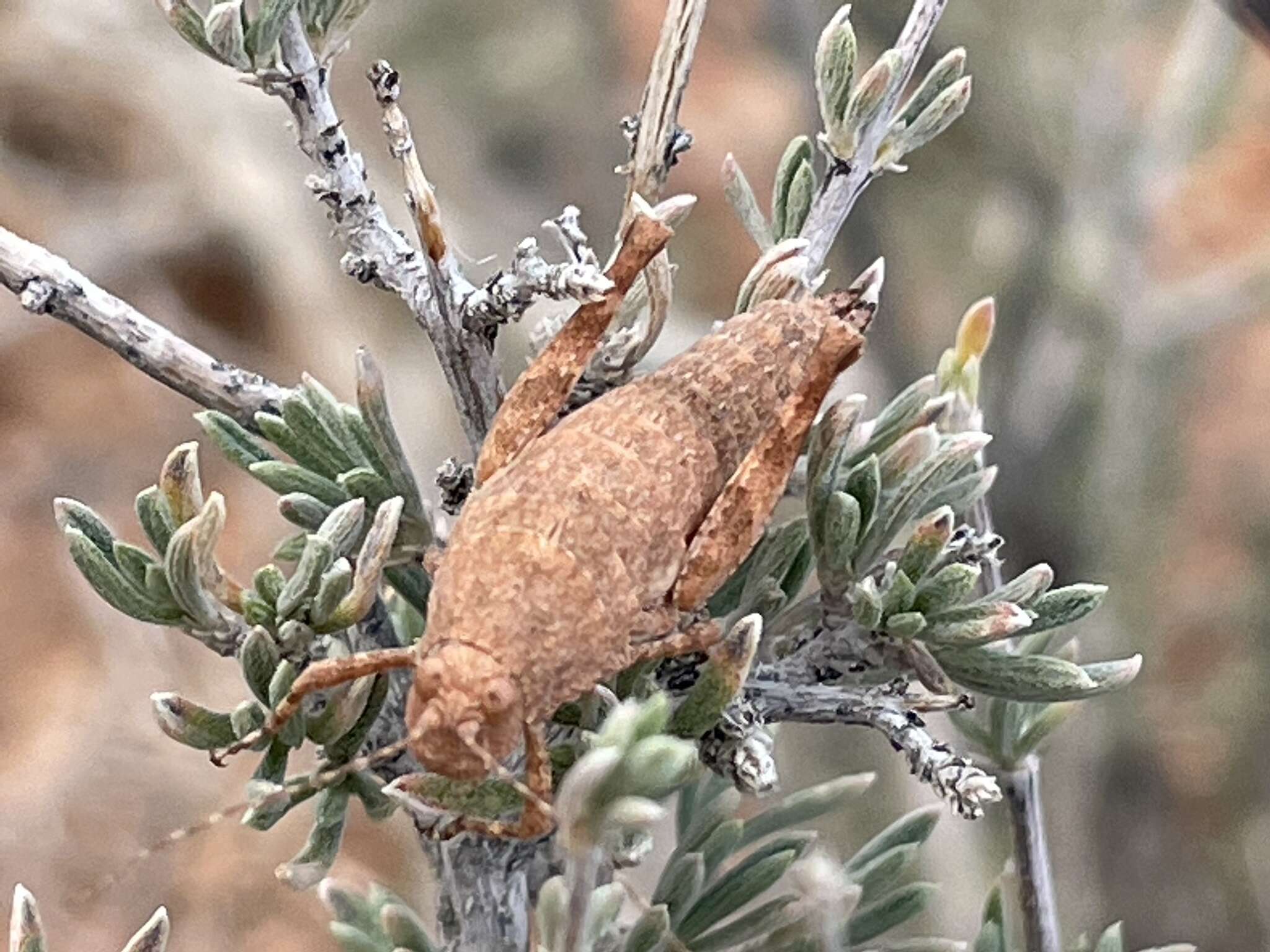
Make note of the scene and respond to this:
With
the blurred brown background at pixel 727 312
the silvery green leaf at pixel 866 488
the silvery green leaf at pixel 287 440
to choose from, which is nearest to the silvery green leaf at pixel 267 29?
the silvery green leaf at pixel 287 440

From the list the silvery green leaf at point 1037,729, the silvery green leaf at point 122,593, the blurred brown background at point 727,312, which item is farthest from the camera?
the blurred brown background at point 727,312

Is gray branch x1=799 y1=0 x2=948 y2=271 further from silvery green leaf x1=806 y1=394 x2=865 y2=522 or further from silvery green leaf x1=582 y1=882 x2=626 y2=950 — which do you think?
silvery green leaf x1=582 y1=882 x2=626 y2=950

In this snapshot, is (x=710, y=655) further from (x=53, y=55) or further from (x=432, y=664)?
(x=53, y=55)

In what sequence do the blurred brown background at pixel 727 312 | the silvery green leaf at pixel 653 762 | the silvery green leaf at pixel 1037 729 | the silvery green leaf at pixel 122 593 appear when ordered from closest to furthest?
the silvery green leaf at pixel 653 762 → the silvery green leaf at pixel 122 593 → the silvery green leaf at pixel 1037 729 → the blurred brown background at pixel 727 312

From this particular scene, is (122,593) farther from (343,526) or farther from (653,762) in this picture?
(653,762)

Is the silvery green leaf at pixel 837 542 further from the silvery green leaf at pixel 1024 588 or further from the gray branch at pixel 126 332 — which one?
the gray branch at pixel 126 332
